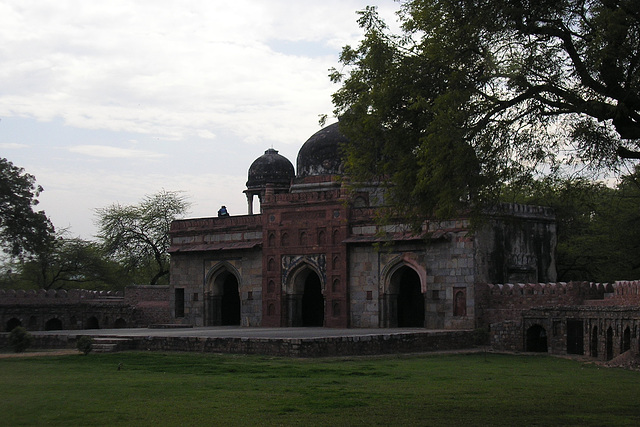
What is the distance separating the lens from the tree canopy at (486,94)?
36.1 ft

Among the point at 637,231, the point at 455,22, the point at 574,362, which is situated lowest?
the point at 574,362

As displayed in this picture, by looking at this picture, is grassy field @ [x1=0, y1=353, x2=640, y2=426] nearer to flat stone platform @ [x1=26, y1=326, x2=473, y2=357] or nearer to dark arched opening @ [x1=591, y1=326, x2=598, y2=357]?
flat stone platform @ [x1=26, y1=326, x2=473, y2=357]

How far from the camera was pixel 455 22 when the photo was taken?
11.9 m

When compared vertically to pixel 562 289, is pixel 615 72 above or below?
above

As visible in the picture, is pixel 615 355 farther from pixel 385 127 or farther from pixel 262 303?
pixel 262 303

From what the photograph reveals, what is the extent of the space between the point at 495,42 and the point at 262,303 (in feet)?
59.8

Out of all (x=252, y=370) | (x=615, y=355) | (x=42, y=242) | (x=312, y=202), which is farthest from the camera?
(x=42, y=242)

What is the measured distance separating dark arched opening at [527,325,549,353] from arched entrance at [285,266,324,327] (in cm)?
836

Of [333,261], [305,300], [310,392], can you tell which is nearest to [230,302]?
[305,300]

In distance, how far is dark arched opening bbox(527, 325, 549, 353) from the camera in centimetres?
2181

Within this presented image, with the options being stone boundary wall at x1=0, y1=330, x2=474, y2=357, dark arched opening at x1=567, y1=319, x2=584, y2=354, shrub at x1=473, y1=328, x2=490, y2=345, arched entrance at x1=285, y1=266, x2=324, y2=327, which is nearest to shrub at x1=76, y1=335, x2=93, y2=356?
stone boundary wall at x1=0, y1=330, x2=474, y2=357

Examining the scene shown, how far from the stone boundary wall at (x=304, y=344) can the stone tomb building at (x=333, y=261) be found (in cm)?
250

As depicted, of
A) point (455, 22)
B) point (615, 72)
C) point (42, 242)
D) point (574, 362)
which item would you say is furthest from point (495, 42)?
point (42, 242)

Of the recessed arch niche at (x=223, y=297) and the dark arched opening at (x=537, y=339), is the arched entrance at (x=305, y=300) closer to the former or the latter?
the recessed arch niche at (x=223, y=297)
